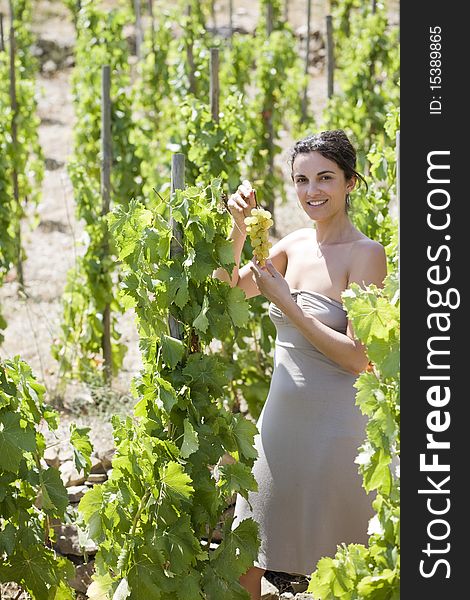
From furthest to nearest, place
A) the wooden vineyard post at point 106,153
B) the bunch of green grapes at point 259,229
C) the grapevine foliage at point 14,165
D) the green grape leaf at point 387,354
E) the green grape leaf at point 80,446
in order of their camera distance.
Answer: the grapevine foliage at point 14,165, the wooden vineyard post at point 106,153, the green grape leaf at point 80,446, the bunch of green grapes at point 259,229, the green grape leaf at point 387,354

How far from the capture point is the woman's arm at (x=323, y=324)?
2.51m

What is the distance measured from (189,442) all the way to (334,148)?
926 mm

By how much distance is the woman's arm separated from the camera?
98.7 inches

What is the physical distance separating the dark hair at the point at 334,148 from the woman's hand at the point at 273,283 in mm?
394

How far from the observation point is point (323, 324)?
261 centimetres

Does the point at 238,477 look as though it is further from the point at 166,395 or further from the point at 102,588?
the point at 102,588

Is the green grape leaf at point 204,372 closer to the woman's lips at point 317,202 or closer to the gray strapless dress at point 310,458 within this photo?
the gray strapless dress at point 310,458

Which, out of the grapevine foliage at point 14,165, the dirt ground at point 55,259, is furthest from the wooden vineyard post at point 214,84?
the grapevine foliage at point 14,165

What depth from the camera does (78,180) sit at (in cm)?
526

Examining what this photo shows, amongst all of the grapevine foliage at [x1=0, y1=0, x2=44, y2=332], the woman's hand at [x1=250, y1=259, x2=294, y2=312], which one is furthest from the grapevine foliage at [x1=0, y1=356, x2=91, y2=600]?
the grapevine foliage at [x1=0, y1=0, x2=44, y2=332]

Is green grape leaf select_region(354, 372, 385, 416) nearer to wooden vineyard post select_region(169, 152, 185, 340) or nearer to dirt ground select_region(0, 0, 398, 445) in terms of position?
wooden vineyard post select_region(169, 152, 185, 340)

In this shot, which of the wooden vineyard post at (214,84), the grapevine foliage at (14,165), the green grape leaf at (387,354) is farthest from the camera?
the grapevine foliage at (14,165)

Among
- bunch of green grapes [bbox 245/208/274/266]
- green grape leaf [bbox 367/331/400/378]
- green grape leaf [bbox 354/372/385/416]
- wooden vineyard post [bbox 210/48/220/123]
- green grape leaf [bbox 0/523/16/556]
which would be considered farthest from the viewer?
wooden vineyard post [bbox 210/48/220/123]

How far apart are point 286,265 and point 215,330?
443 mm
